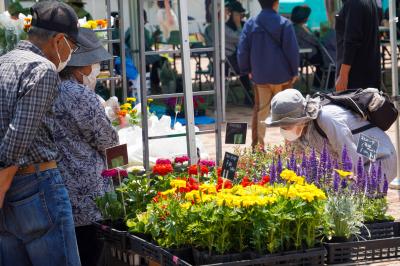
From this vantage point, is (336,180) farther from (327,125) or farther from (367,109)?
(367,109)

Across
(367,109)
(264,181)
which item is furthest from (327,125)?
(264,181)

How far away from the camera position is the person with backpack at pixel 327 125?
496 centimetres

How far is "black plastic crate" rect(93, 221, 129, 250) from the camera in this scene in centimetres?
387

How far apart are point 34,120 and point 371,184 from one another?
171cm

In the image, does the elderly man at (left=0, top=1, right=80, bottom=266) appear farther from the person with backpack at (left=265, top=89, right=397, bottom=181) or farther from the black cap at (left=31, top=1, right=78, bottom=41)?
the person with backpack at (left=265, top=89, right=397, bottom=181)

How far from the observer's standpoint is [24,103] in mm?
3242

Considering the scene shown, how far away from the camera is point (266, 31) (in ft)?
27.8

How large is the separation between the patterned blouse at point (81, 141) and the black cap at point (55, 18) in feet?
2.05

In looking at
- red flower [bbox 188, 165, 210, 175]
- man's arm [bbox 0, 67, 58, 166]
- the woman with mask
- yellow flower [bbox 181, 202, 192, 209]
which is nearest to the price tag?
red flower [bbox 188, 165, 210, 175]

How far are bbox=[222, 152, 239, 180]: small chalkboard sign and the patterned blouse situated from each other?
58 cm

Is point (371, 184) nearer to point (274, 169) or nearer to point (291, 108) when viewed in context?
point (274, 169)

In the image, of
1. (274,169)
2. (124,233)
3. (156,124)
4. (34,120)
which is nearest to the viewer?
(34,120)

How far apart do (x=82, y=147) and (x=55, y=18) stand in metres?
0.91

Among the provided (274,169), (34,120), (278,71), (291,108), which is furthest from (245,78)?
(34,120)
